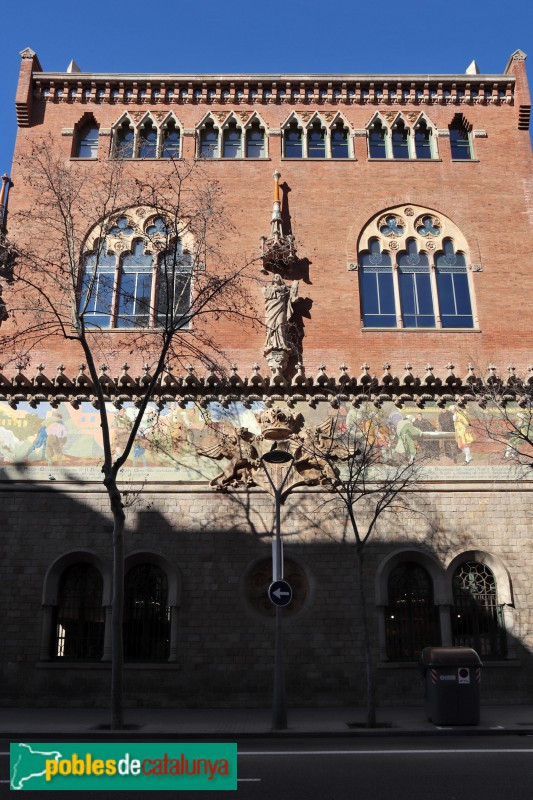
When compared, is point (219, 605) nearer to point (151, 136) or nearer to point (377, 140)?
point (151, 136)

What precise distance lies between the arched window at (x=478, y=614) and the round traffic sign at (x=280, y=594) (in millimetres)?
6131

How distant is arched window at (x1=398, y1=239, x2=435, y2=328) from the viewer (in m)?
21.0

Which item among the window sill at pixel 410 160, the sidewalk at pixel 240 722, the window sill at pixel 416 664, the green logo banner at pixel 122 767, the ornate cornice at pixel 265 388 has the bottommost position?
the sidewalk at pixel 240 722

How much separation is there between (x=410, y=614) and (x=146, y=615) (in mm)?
6551

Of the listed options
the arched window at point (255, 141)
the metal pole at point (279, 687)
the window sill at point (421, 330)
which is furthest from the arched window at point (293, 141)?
the metal pole at point (279, 687)

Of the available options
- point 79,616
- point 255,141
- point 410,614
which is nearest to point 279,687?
point 410,614

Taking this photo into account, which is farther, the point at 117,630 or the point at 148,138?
the point at 148,138

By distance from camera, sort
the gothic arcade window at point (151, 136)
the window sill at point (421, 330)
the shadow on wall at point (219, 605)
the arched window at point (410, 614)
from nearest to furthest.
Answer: the shadow on wall at point (219, 605)
the arched window at point (410, 614)
the window sill at point (421, 330)
the gothic arcade window at point (151, 136)

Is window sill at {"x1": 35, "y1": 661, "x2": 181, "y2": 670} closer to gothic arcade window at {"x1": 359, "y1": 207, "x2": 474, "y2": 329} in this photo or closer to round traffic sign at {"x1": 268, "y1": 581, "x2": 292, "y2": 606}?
round traffic sign at {"x1": 268, "y1": 581, "x2": 292, "y2": 606}

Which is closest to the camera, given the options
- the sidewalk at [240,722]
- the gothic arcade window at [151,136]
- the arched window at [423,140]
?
the sidewalk at [240,722]

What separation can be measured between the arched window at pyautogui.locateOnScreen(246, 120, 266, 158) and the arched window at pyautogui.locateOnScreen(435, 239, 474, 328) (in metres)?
6.68

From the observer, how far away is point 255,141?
23.3 metres

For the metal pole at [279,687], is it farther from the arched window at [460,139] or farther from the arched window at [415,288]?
the arched window at [460,139]

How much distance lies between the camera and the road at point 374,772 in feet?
22.7
